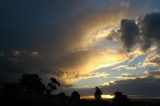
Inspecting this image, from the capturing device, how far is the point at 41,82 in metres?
143

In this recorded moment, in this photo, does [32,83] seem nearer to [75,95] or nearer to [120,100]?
[75,95]

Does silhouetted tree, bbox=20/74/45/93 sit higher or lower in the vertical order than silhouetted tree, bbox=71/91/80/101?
higher

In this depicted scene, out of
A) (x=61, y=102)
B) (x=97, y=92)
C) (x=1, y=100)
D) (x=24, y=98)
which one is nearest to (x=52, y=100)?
(x=61, y=102)

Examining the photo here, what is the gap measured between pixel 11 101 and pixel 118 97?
196ft

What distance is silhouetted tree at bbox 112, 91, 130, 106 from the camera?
12793 centimetres

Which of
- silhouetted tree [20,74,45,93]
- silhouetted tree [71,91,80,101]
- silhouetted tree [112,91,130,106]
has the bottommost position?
silhouetted tree [112,91,130,106]

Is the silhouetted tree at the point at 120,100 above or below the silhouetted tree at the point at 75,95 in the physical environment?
below

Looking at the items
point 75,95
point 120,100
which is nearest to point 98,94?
point 75,95

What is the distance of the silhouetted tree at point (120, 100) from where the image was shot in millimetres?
127925

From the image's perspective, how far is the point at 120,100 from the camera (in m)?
130

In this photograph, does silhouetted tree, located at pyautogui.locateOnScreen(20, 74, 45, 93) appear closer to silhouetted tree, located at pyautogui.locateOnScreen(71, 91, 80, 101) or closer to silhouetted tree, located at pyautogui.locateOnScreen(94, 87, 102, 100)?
silhouetted tree, located at pyautogui.locateOnScreen(71, 91, 80, 101)

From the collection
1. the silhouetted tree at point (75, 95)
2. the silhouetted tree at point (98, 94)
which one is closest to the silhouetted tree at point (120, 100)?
the silhouetted tree at point (75, 95)

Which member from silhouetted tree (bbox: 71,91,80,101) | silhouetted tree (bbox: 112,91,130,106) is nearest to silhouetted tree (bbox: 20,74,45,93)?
silhouetted tree (bbox: 71,91,80,101)

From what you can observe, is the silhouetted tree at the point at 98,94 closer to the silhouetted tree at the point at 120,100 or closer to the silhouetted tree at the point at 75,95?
the silhouetted tree at the point at 75,95
